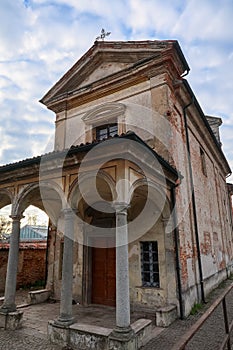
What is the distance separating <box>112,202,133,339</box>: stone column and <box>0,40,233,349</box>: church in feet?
0.06

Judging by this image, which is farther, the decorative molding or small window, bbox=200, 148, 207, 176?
small window, bbox=200, 148, 207, 176

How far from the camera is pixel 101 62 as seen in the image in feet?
35.3

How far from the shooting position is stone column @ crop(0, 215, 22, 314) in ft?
20.4

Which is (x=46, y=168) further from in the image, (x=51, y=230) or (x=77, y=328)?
(x=51, y=230)

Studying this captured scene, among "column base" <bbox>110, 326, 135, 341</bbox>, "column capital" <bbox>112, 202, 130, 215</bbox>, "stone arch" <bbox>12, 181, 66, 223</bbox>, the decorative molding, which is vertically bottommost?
"column base" <bbox>110, 326, 135, 341</bbox>

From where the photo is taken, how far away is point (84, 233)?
9.00m

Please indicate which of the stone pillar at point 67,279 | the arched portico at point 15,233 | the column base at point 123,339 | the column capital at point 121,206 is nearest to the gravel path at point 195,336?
the column base at point 123,339

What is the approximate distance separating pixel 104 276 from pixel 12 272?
3.12m

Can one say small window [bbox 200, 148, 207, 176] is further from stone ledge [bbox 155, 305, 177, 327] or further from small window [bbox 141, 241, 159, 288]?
stone ledge [bbox 155, 305, 177, 327]

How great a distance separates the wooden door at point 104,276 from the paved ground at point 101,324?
552 millimetres

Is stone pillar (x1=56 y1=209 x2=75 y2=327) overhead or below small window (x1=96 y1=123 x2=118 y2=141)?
below

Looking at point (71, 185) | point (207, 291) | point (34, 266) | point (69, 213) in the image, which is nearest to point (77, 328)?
point (69, 213)

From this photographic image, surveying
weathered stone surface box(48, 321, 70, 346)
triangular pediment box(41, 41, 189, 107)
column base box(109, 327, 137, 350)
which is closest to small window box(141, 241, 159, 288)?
column base box(109, 327, 137, 350)

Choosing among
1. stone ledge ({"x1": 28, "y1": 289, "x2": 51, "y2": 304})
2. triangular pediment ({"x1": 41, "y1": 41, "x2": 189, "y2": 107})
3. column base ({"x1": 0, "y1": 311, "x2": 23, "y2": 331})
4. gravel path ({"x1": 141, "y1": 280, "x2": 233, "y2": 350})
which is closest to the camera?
gravel path ({"x1": 141, "y1": 280, "x2": 233, "y2": 350})
